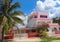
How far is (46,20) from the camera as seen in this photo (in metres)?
39.3

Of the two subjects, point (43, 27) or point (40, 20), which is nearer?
point (43, 27)

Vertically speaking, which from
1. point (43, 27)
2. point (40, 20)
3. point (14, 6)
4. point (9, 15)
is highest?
point (14, 6)

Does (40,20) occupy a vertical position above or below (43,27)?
above

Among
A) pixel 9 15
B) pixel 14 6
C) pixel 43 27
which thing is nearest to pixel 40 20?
pixel 43 27

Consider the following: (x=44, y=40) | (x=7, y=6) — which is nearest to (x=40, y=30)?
(x=44, y=40)

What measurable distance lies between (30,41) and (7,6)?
618cm

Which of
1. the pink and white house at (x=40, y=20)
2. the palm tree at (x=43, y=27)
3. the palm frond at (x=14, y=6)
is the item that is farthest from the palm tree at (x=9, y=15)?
the pink and white house at (x=40, y=20)

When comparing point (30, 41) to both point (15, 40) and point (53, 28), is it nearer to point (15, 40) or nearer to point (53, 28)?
point (15, 40)

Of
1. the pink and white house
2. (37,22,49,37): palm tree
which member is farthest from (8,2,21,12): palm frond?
the pink and white house

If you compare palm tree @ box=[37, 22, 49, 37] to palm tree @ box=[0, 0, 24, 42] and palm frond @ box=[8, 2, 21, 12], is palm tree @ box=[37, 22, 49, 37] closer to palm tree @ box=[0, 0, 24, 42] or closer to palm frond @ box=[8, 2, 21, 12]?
palm tree @ box=[0, 0, 24, 42]

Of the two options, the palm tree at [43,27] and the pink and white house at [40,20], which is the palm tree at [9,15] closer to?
the palm tree at [43,27]

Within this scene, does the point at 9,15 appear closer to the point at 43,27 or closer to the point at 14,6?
the point at 14,6

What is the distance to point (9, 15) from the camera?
2516 centimetres

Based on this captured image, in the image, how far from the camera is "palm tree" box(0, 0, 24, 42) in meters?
24.3
